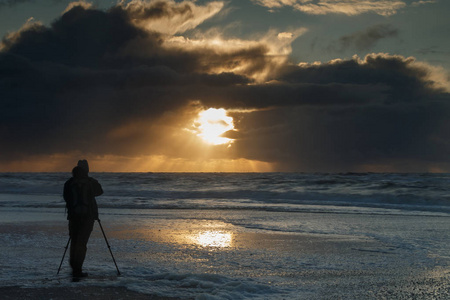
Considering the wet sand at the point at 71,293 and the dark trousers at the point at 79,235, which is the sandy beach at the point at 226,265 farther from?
the dark trousers at the point at 79,235

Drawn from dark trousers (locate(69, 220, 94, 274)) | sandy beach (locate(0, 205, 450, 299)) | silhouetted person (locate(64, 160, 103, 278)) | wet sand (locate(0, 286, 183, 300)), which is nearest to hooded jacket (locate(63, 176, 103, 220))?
silhouetted person (locate(64, 160, 103, 278))

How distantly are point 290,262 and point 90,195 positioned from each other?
4.27 metres

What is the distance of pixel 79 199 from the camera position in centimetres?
827

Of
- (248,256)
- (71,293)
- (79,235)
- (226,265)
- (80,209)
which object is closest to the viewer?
(71,293)

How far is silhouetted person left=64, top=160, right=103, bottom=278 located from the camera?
8242mm

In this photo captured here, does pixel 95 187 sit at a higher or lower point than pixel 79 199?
higher

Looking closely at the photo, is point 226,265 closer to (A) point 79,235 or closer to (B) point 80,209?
(A) point 79,235

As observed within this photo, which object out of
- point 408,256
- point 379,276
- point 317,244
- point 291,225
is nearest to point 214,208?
point 291,225

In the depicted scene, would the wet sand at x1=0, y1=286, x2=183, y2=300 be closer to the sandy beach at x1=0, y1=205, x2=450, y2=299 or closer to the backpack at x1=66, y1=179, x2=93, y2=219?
the sandy beach at x1=0, y1=205, x2=450, y2=299

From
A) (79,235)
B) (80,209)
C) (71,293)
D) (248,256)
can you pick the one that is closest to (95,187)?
(80,209)

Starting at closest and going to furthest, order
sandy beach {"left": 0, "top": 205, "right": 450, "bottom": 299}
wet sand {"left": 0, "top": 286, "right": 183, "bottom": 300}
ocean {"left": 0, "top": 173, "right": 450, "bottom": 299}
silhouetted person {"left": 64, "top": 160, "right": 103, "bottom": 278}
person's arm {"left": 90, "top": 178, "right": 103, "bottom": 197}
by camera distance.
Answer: wet sand {"left": 0, "top": 286, "right": 183, "bottom": 300}, sandy beach {"left": 0, "top": 205, "right": 450, "bottom": 299}, ocean {"left": 0, "top": 173, "right": 450, "bottom": 299}, silhouetted person {"left": 64, "top": 160, "right": 103, "bottom": 278}, person's arm {"left": 90, "top": 178, "right": 103, "bottom": 197}

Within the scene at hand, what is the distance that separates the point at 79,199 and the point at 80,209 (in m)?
0.18

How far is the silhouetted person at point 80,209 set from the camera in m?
8.24

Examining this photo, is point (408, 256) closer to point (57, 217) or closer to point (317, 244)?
point (317, 244)
